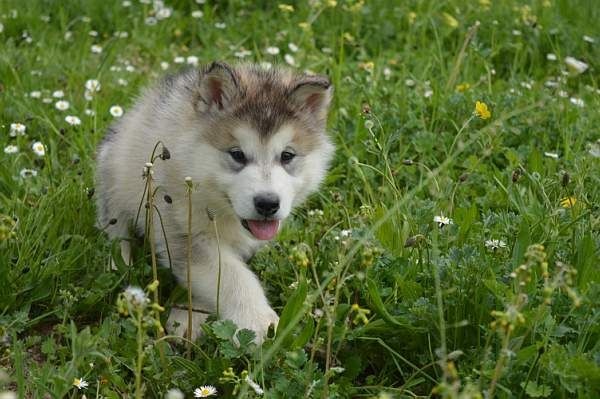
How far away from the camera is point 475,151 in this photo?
533cm

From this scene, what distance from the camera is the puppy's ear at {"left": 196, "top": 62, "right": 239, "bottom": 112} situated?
3.95 meters

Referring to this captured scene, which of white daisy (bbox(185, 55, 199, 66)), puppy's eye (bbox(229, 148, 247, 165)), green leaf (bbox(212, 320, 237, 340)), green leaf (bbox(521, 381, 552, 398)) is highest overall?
puppy's eye (bbox(229, 148, 247, 165))

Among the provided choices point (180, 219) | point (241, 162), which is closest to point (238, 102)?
point (241, 162)

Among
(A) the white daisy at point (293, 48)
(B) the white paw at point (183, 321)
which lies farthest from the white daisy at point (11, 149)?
(A) the white daisy at point (293, 48)

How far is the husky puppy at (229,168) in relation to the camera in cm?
382

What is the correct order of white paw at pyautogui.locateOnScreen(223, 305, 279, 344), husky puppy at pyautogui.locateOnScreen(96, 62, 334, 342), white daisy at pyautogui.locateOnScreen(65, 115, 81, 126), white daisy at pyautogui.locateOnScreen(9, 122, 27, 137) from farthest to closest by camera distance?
white daisy at pyautogui.locateOnScreen(65, 115, 81, 126)
white daisy at pyautogui.locateOnScreen(9, 122, 27, 137)
husky puppy at pyautogui.locateOnScreen(96, 62, 334, 342)
white paw at pyautogui.locateOnScreen(223, 305, 279, 344)

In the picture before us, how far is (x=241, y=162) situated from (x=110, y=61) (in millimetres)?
2853

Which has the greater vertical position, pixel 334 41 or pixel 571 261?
pixel 571 261

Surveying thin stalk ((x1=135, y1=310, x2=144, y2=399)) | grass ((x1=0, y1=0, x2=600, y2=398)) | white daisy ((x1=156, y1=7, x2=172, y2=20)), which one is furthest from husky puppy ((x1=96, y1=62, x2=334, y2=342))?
white daisy ((x1=156, y1=7, x2=172, y2=20))

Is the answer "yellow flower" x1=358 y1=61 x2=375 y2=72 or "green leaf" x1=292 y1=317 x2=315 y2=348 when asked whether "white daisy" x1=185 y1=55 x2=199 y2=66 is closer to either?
"yellow flower" x1=358 y1=61 x2=375 y2=72

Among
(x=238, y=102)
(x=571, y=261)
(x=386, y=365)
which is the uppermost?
(x=238, y=102)

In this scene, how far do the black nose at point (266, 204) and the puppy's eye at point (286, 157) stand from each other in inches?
12.1

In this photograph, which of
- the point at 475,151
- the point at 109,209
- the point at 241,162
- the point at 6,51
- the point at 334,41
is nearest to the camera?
the point at 241,162

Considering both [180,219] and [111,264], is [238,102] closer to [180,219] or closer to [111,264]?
[180,219]
